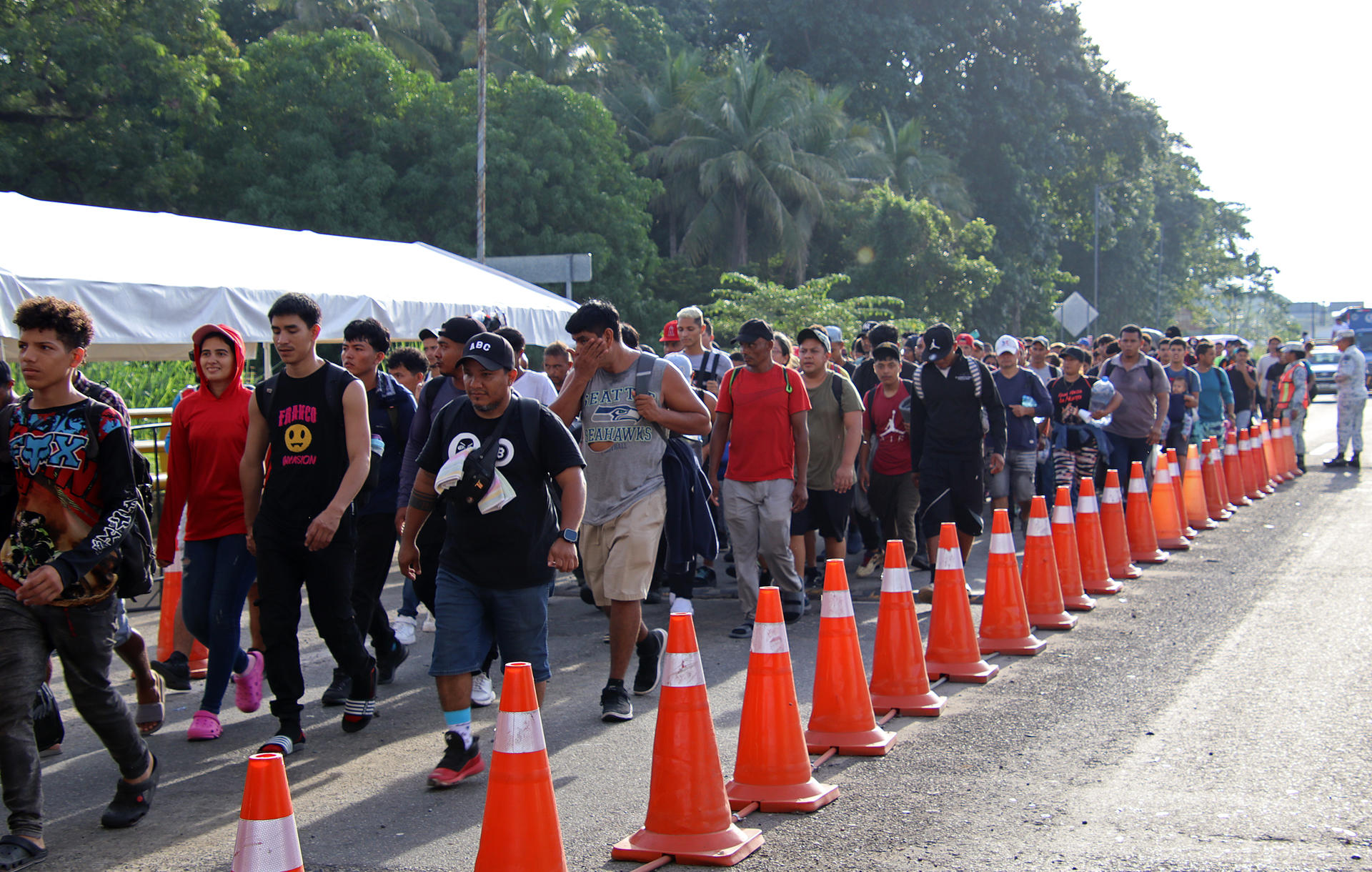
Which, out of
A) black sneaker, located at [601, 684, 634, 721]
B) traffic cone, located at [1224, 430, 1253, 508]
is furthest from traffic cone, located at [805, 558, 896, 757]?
traffic cone, located at [1224, 430, 1253, 508]

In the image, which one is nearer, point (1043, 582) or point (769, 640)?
point (769, 640)

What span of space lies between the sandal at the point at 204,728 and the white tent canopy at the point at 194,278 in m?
4.80

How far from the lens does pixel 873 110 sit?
4725cm

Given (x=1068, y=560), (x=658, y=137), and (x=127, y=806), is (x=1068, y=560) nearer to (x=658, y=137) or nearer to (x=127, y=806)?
(x=127, y=806)

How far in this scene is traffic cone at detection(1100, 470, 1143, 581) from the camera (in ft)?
32.4

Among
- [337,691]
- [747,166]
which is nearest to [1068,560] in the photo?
[337,691]

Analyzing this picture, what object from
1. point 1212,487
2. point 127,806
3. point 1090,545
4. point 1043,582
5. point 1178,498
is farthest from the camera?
point 1212,487

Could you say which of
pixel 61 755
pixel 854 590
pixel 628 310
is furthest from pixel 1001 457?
pixel 628 310

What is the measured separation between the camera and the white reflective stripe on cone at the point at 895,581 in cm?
598

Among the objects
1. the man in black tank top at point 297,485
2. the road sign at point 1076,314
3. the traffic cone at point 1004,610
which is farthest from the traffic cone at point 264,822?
the road sign at point 1076,314

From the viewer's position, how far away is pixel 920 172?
4441 cm

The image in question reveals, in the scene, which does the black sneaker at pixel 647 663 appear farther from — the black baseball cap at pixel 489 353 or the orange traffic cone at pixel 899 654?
the black baseball cap at pixel 489 353

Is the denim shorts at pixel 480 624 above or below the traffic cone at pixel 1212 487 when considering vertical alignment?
above

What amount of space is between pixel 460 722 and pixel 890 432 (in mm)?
5478
